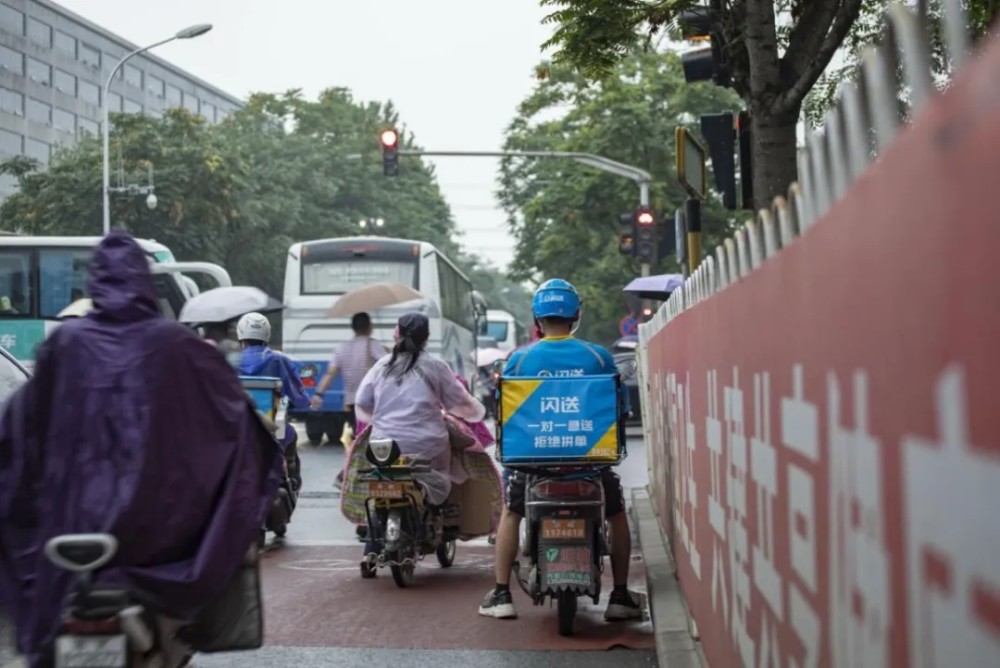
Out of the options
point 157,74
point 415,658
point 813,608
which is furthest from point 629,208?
point 157,74

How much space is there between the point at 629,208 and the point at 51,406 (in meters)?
38.1

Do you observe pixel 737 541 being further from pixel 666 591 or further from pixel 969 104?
pixel 666 591

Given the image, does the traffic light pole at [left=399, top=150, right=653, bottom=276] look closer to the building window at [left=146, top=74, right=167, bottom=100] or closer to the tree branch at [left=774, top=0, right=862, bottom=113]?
the tree branch at [left=774, top=0, right=862, bottom=113]

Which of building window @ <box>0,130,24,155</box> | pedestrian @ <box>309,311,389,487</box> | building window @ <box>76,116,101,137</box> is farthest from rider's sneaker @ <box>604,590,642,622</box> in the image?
building window @ <box>76,116,101,137</box>

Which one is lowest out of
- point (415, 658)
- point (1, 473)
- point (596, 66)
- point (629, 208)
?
point (415, 658)

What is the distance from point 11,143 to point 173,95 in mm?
21868

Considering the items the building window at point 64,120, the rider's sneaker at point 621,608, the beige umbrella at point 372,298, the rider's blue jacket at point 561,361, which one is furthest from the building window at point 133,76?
the rider's sneaker at point 621,608

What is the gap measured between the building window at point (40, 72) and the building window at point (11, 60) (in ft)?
1.97

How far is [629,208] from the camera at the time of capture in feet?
137

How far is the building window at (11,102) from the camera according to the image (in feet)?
221

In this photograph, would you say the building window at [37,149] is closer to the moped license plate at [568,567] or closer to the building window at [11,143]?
the building window at [11,143]

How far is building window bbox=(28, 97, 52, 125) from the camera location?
7031cm

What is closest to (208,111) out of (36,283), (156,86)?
(156,86)

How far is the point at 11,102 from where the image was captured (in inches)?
2692
